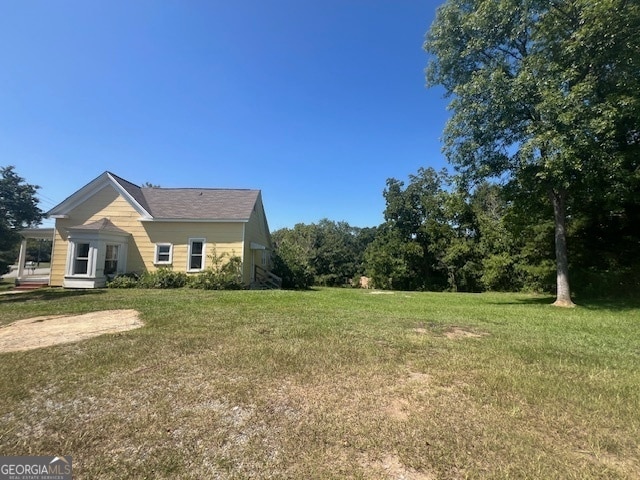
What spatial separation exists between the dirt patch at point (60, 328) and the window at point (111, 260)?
9398 millimetres

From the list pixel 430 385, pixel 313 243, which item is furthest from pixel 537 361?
pixel 313 243

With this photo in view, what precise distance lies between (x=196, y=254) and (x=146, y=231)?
2.92 metres

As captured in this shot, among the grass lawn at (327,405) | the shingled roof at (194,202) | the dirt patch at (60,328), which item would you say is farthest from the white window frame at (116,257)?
the grass lawn at (327,405)

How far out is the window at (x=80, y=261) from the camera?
1590 centimetres

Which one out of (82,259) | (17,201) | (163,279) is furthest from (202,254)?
(17,201)

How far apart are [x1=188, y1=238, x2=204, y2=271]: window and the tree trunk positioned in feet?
51.6

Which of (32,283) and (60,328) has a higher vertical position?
(32,283)

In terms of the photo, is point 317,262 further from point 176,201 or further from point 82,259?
point 82,259

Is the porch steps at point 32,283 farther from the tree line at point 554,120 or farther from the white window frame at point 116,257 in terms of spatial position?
the tree line at point 554,120

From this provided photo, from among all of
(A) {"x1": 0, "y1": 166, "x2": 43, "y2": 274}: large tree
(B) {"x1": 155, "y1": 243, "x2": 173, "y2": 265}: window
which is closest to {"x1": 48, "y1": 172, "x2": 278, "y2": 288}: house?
(B) {"x1": 155, "y1": 243, "x2": 173, "y2": 265}: window

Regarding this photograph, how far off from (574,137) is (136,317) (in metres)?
12.9

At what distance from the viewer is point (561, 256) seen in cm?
1187

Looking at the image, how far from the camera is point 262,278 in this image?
70.8ft

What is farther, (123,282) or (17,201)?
(17,201)
